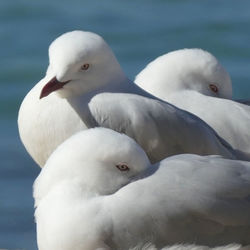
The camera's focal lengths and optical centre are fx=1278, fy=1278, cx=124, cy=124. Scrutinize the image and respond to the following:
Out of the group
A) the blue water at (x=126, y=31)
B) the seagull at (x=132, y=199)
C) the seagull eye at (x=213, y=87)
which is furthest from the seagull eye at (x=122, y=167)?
the blue water at (x=126, y=31)


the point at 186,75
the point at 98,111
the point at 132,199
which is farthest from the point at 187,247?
the point at 186,75

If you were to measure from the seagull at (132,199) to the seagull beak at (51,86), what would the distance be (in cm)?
56

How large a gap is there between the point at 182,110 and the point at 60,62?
0.67m

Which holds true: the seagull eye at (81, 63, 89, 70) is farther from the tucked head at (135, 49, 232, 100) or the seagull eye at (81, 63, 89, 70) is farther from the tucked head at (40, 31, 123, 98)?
the tucked head at (135, 49, 232, 100)

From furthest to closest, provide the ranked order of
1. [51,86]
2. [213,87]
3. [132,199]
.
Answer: [213,87], [51,86], [132,199]

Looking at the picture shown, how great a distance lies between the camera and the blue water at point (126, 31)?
28.5 feet

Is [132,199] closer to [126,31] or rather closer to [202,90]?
[202,90]

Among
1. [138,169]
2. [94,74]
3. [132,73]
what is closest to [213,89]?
[94,74]

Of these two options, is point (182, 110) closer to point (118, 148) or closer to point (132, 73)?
point (118, 148)

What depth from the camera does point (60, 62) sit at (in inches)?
225

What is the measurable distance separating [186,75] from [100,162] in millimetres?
1497

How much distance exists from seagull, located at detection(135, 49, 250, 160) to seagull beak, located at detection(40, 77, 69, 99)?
2.47 feet

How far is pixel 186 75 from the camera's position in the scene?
6.39 meters

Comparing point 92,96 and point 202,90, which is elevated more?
point 92,96
